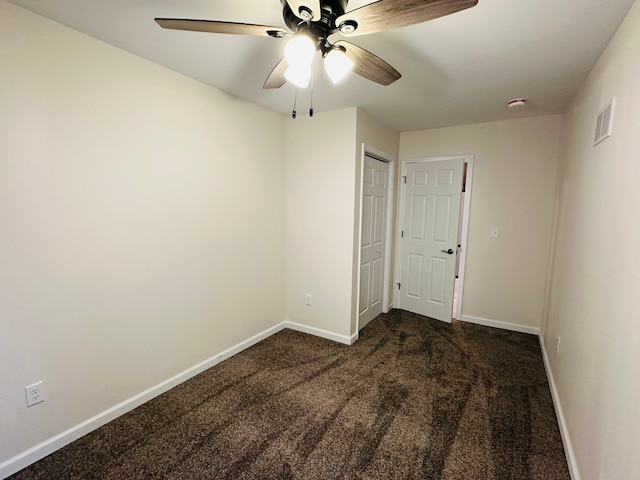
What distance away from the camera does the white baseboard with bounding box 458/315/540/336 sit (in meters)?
3.30

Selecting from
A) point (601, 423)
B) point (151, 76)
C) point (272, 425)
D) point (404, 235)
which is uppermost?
point (151, 76)

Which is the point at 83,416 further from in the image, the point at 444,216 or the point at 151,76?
the point at 444,216

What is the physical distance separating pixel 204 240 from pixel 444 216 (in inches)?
107

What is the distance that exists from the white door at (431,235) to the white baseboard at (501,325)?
27cm

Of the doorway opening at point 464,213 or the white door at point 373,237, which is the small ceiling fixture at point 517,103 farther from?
the white door at point 373,237

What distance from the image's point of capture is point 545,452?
1723 mm

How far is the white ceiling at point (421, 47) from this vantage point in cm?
143

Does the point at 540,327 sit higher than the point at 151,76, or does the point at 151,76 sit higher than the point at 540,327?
the point at 151,76

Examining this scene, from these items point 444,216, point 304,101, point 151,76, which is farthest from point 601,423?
point 151,76

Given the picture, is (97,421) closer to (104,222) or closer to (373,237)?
(104,222)

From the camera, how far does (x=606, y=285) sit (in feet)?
4.54

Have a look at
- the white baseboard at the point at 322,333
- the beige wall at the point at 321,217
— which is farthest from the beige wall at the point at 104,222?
the white baseboard at the point at 322,333

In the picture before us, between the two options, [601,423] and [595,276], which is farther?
[595,276]

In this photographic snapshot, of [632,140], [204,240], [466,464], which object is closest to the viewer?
[632,140]
